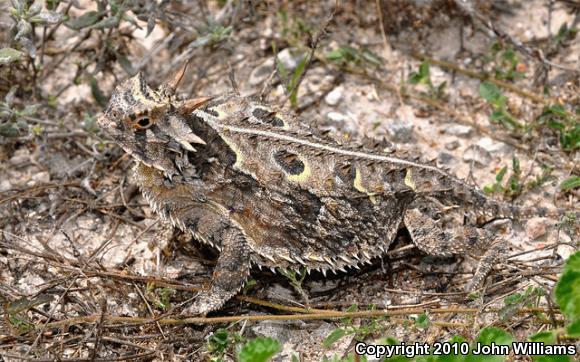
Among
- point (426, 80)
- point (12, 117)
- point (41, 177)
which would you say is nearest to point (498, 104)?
point (426, 80)

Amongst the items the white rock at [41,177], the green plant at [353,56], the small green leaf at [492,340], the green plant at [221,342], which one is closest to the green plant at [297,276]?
the green plant at [221,342]

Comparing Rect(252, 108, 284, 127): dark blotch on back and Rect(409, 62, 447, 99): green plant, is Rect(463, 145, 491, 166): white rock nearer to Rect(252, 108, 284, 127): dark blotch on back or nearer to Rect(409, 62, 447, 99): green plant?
Rect(409, 62, 447, 99): green plant

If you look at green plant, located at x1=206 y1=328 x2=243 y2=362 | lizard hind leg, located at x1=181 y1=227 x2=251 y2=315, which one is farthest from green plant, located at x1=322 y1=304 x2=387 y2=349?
lizard hind leg, located at x1=181 y1=227 x2=251 y2=315

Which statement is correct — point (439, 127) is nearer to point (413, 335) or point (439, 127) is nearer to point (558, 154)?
point (558, 154)

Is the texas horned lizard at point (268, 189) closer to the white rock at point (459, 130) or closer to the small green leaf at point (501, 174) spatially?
the small green leaf at point (501, 174)

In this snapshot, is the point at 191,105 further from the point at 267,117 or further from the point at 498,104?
the point at 498,104
